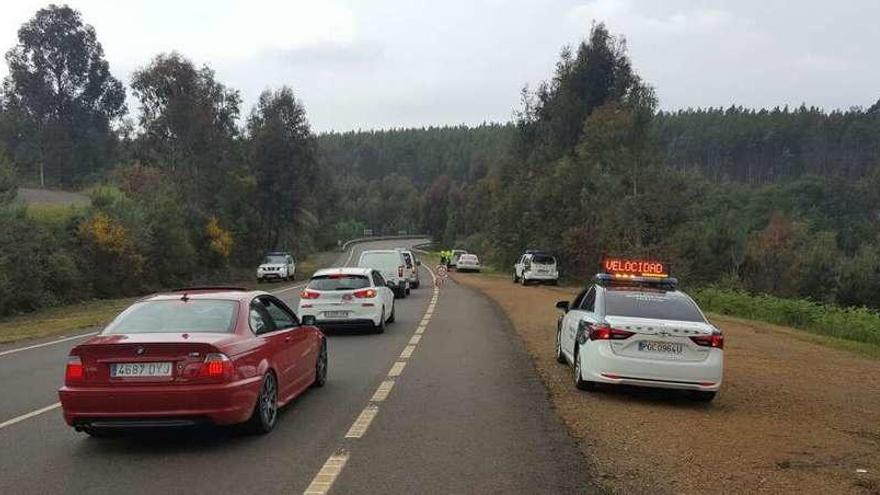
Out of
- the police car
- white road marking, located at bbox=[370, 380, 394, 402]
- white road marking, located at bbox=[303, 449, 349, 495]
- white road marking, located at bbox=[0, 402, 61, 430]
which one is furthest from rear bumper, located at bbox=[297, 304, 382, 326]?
white road marking, located at bbox=[303, 449, 349, 495]

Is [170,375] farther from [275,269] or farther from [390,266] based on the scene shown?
[275,269]

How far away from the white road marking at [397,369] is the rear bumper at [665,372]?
322 centimetres

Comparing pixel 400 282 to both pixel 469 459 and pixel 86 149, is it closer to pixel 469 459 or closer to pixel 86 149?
pixel 469 459

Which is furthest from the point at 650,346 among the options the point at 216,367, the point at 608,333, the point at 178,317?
the point at 178,317

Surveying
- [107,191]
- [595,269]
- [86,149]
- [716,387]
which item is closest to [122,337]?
[716,387]

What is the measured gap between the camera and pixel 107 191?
39.3 meters

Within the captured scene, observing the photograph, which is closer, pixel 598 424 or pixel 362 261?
pixel 598 424

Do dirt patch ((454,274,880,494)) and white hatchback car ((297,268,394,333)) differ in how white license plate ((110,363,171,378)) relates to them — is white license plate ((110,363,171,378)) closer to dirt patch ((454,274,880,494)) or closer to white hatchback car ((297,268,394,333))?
dirt patch ((454,274,880,494))

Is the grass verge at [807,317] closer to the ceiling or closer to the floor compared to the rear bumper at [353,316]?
closer to the floor

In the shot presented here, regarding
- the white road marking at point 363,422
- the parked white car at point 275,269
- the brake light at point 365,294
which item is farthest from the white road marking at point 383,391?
the parked white car at point 275,269

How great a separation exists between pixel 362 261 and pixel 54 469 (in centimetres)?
2131

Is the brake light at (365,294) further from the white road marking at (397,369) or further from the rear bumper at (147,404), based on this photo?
the rear bumper at (147,404)

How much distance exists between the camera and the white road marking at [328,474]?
19.0 feet

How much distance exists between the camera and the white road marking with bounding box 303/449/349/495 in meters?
5.78
